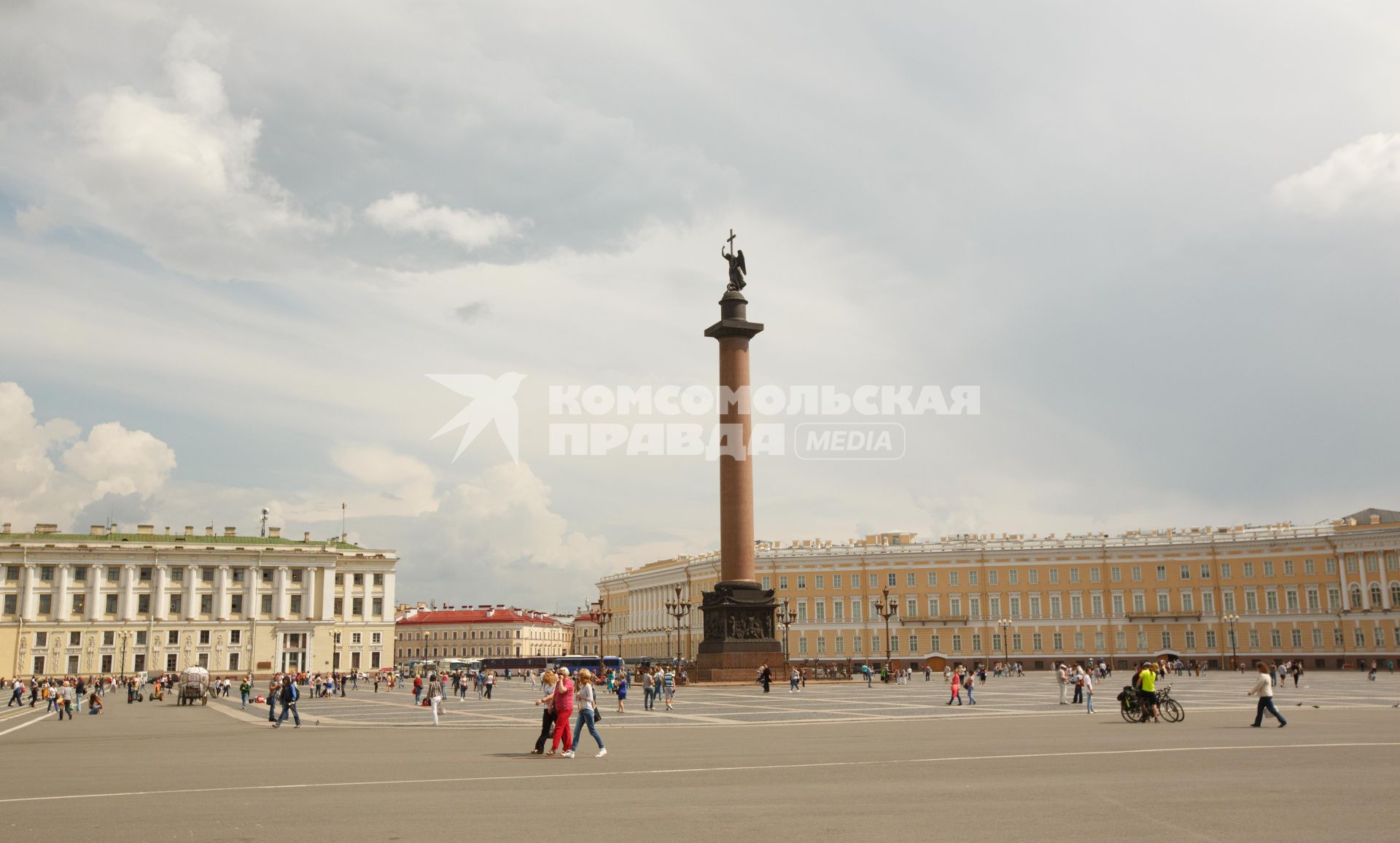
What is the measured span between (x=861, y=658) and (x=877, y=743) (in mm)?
84013

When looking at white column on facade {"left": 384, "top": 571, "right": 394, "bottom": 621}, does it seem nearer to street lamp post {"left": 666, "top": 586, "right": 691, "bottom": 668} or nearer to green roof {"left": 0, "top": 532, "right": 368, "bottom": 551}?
green roof {"left": 0, "top": 532, "right": 368, "bottom": 551}

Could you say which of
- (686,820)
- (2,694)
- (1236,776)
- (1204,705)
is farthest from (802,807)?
(2,694)

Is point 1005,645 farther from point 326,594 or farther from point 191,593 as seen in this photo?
point 191,593

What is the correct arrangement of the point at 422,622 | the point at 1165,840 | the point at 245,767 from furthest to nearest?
the point at 422,622 < the point at 245,767 < the point at 1165,840

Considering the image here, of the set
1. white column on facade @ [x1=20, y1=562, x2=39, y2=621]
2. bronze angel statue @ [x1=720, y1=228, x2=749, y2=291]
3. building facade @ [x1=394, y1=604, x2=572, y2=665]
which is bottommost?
building facade @ [x1=394, y1=604, x2=572, y2=665]

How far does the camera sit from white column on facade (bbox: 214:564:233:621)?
103188mm

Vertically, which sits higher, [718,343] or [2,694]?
[718,343]

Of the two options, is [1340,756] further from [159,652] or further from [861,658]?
[159,652]

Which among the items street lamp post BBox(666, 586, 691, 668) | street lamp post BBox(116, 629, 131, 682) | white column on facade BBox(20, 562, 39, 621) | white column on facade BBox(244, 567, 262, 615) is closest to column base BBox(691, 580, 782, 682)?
street lamp post BBox(666, 586, 691, 668)

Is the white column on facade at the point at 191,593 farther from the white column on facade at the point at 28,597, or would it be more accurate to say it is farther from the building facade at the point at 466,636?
the building facade at the point at 466,636

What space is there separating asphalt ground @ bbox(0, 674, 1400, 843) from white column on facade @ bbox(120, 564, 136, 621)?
267ft

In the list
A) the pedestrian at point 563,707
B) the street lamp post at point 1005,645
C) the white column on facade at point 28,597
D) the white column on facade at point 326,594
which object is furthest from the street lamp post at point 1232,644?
the white column on facade at point 28,597

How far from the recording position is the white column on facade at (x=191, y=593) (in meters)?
102

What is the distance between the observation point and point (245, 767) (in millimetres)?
16375
